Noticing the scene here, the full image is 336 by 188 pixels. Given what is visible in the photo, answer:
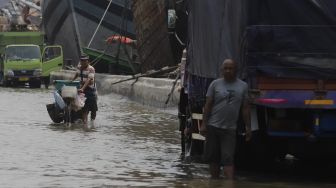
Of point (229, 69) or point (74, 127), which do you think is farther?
point (74, 127)

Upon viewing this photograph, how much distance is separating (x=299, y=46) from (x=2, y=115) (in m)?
12.9

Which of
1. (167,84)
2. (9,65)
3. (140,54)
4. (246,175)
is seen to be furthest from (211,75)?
(9,65)

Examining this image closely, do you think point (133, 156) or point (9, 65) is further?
point (9, 65)

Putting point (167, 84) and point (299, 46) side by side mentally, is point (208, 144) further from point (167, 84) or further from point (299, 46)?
point (167, 84)

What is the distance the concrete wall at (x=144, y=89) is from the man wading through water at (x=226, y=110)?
1409 centimetres

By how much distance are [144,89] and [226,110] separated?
19.9 metres

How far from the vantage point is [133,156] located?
13.9 metres

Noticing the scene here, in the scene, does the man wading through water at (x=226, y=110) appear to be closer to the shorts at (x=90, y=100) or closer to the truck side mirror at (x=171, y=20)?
the truck side mirror at (x=171, y=20)

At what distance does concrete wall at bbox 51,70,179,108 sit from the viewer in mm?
26619

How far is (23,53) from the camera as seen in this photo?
4256 cm

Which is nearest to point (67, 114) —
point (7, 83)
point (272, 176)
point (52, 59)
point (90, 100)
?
point (90, 100)

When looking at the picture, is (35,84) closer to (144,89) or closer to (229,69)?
(144,89)

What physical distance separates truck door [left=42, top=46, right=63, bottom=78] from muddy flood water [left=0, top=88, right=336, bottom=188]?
2353 centimetres

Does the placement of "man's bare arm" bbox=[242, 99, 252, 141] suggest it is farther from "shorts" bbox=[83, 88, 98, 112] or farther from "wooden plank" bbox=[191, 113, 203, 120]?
"shorts" bbox=[83, 88, 98, 112]
